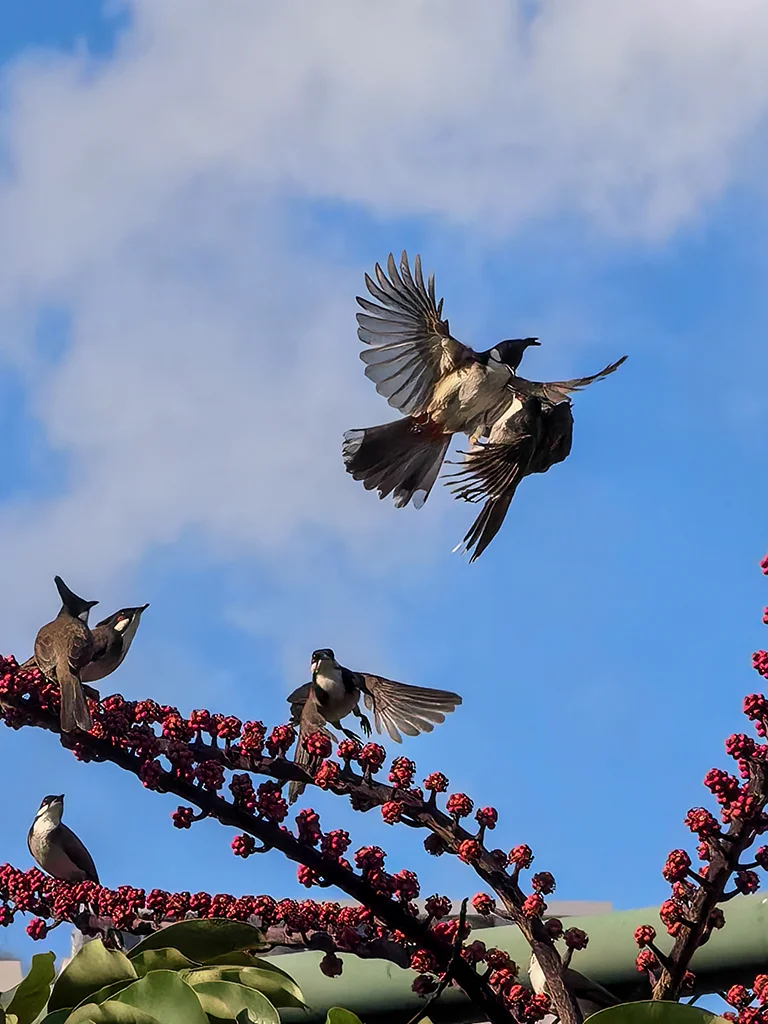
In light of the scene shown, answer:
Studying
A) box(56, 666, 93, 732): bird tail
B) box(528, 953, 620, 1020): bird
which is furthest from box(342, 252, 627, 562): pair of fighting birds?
box(528, 953, 620, 1020): bird

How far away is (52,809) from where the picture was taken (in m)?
5.03

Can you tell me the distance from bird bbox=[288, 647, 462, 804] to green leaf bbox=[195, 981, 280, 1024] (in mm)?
1305

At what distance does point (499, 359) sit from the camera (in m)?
3.85

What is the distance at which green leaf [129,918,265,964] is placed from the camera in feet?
7.15

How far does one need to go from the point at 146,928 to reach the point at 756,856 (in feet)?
3.09

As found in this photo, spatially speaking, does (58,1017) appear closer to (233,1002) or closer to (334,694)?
(233,1002)

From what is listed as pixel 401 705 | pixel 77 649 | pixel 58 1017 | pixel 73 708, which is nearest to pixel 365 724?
pixel 401 705

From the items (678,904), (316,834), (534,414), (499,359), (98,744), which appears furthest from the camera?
(499,359)

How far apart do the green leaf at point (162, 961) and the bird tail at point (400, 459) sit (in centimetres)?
195

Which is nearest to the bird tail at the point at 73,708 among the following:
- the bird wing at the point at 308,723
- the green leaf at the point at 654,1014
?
the bird wing at the point at 308,723

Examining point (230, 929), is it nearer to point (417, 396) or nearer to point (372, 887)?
point (372, 887)

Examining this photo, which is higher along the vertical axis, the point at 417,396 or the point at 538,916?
the point at 417,396

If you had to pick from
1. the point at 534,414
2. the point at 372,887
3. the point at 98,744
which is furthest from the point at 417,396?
the point at 372,887

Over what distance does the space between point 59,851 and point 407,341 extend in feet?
5.52
